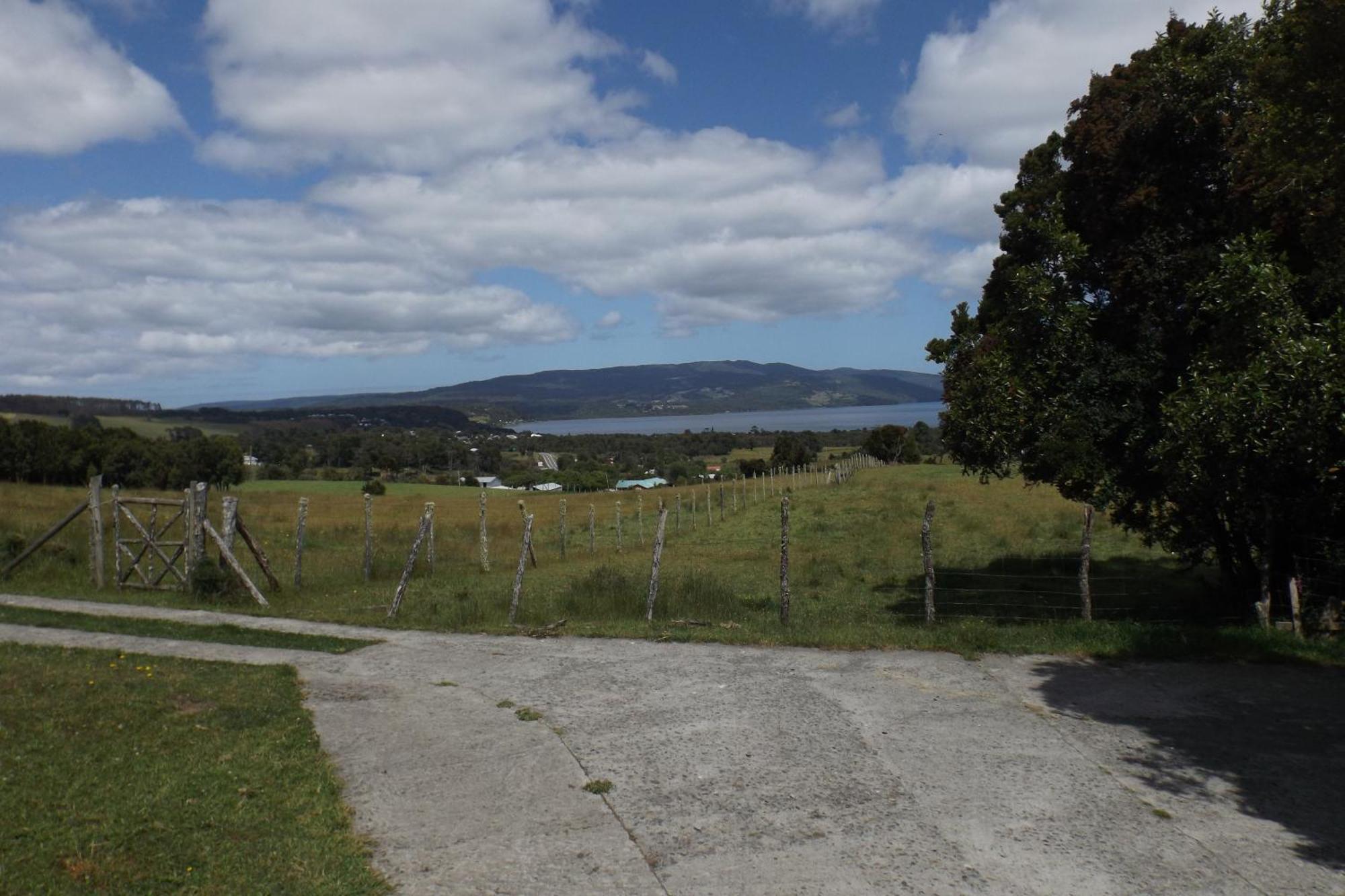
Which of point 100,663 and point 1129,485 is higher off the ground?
point 1129,485

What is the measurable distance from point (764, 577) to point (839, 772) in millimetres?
14191

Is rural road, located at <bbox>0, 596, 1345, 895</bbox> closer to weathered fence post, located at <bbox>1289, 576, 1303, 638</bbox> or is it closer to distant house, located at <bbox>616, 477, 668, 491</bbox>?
weathered fence post, located at <bbox>1289, 576, 1303, 638</bbox>

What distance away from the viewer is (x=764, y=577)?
870 inches

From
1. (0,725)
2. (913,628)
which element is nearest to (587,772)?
(0,725)

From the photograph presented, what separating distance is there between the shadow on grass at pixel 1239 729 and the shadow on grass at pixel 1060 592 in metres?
3.91

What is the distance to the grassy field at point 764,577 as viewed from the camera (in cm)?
1409

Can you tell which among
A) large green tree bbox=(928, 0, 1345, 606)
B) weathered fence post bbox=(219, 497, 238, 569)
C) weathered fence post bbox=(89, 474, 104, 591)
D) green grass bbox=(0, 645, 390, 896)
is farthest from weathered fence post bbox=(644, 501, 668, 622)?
weathered fence post bbox=(89, 474, 104, 591)

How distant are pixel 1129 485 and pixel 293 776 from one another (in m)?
13.2

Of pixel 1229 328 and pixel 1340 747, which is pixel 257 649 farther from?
pixel 1229 328

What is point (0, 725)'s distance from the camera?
822cm

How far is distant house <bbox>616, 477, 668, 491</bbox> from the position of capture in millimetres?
76875

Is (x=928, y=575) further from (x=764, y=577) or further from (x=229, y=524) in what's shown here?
(x=229, y=524)

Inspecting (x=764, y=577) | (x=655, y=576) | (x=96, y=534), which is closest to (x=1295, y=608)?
(x=655, y=576)

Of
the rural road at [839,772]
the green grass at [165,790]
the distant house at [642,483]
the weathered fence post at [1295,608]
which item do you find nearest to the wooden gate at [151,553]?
the rural road at [839,772]
